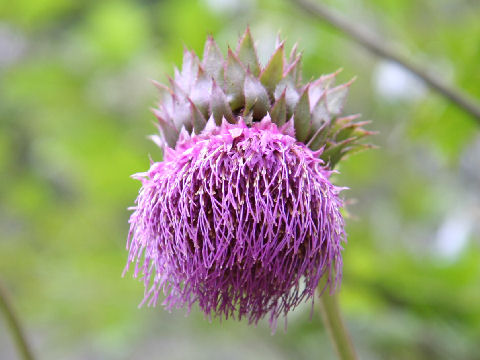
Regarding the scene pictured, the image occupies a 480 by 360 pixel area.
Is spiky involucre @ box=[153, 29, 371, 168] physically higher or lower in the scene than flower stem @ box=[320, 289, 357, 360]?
higher

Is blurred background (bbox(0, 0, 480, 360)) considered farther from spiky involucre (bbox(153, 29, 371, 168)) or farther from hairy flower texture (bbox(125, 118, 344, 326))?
hairy flower texture (bbox(125, 118, 344, 326))

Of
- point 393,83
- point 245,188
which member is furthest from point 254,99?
point 393,83

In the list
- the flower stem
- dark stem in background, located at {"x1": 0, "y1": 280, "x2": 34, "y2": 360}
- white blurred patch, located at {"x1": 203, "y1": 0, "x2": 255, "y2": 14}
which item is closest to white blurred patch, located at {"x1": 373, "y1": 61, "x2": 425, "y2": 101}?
white blurred patch, located at {"x1": 203, "y1": 0, "x2": 255, "y2": 14}

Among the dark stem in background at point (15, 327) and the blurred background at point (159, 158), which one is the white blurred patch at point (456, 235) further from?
the dark stem in background at point (15, 327)

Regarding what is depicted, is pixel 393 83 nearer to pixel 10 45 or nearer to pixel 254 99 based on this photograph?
pixel 254 99

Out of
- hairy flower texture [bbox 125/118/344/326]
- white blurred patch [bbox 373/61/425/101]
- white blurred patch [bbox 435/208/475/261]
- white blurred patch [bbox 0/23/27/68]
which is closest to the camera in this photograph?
hairy flower texture [bbox 125/118/344/326]

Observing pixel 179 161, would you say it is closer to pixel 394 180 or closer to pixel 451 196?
pixel 451 196
